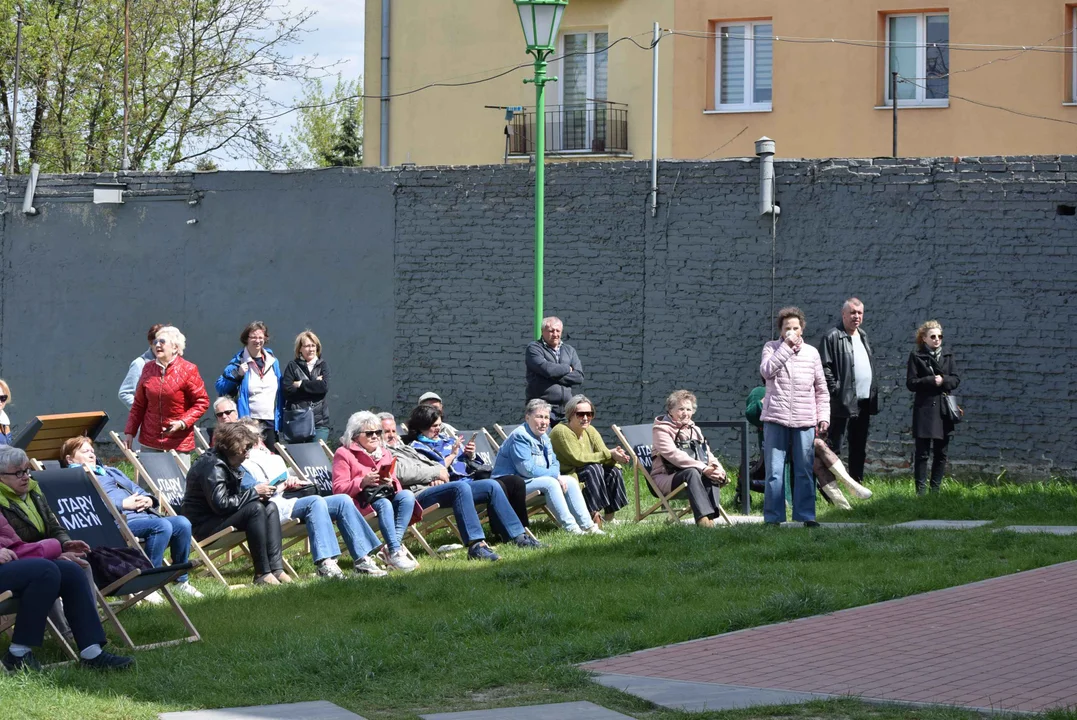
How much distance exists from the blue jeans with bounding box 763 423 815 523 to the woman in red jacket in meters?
4.48

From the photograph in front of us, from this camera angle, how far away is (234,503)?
9.40 m

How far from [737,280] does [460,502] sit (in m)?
5.16

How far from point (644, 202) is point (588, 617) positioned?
306 inches

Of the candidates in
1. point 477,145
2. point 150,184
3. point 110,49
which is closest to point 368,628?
point 150,184

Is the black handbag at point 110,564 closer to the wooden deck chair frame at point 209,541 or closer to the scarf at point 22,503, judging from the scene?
the scarf at point 22,503

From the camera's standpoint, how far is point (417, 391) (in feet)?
53.1

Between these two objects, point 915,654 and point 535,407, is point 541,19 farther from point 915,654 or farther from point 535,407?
point 915,654

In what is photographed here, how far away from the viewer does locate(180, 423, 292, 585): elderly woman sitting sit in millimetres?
9367

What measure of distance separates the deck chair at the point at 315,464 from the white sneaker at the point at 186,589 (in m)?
1.69

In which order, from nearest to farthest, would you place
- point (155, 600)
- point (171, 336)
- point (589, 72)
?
point (155, 600)
point (171, 336)
point (589, 72)

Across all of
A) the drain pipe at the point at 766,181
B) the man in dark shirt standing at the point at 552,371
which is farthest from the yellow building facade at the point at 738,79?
the man in dark shirt standing at the point at 552,371

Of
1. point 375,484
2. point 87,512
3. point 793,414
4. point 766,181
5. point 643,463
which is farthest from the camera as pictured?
point 766,181

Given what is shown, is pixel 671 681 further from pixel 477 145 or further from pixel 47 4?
pixel 47 4

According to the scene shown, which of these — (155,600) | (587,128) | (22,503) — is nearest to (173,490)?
(155,600)
